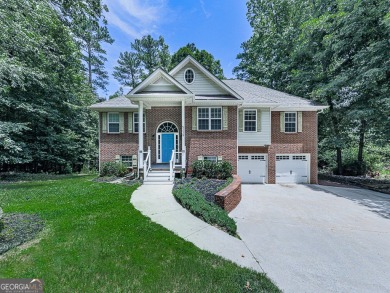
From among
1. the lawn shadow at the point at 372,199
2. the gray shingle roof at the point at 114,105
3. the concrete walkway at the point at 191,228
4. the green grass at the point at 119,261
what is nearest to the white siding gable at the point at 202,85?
the gray shingle roof at the point at 114,105

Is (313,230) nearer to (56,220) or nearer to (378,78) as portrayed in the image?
(56,220)

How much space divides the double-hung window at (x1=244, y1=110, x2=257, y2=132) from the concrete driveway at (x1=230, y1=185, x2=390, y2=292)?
527cm

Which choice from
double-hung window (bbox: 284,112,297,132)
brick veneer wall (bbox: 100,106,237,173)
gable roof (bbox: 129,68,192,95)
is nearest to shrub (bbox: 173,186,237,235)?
brick veneer wall (bbox: 100,106,237,173)

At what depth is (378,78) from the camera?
1204cm

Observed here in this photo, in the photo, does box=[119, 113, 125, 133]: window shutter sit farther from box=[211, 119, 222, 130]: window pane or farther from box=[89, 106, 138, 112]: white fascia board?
box=[211, 119, 222, 130]: window pane

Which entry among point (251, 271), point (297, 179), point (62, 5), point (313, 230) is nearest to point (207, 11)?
point (62, 5)

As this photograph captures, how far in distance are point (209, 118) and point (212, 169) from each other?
3.47m

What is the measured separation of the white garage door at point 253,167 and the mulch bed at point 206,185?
4.39 m

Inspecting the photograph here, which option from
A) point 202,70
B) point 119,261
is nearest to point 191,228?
point 119,261

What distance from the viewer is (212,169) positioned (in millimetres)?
10547

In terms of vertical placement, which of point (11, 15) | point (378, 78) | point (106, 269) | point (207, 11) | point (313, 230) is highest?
point (207, 11)

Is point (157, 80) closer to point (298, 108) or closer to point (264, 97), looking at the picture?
point (264, 97)

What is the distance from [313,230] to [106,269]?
5536 mm

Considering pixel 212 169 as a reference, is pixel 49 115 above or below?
above
